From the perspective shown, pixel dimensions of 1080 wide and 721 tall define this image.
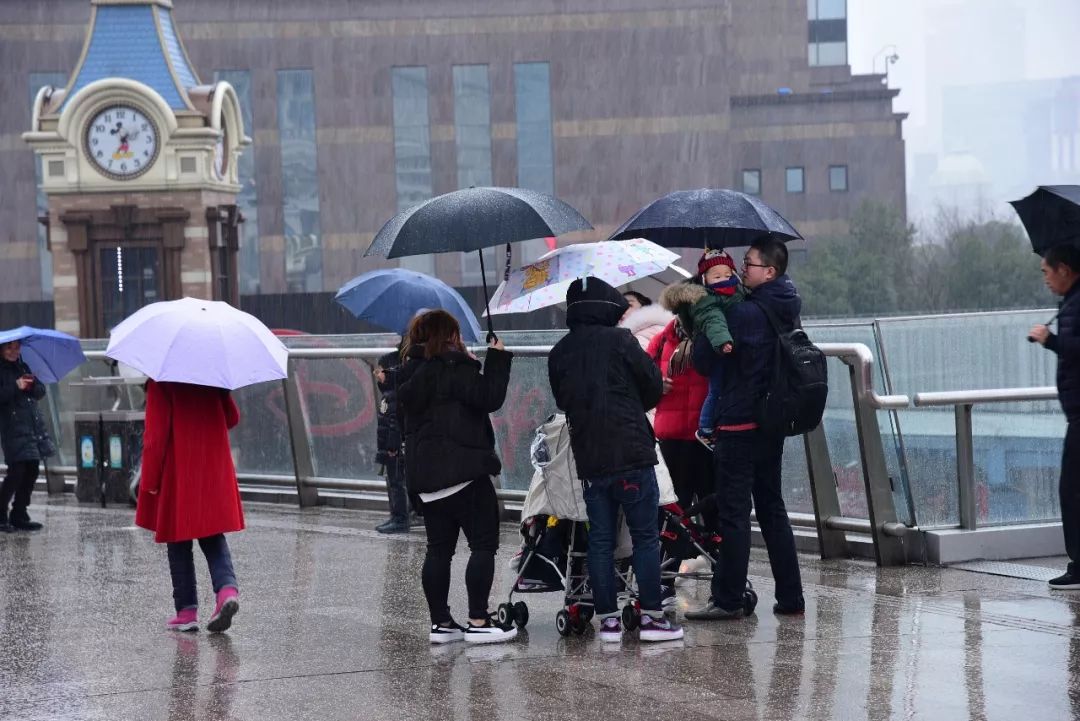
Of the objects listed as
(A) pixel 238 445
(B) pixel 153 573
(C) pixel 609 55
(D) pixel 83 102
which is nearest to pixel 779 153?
(C) pixel 609 55

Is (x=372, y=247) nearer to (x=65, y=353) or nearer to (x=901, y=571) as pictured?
(x=901, y=571)

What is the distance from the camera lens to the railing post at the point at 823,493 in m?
10.1

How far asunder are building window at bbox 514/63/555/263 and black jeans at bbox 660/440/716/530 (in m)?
55.9

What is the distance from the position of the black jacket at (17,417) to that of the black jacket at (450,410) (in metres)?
6.44

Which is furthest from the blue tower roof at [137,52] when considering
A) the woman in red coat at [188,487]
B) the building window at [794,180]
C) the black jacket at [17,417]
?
the building window at [794,180]

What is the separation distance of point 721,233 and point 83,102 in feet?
94.5

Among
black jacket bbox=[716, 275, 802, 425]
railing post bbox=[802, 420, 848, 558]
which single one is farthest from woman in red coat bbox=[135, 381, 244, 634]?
railing post bbox=[802, 420, 848, 558]

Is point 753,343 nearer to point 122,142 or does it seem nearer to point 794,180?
point 122,142

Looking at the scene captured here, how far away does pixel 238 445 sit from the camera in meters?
15.3

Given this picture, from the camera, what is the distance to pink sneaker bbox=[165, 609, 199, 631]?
8.54m

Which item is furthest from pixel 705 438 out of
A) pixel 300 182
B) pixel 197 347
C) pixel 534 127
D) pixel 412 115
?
pixel 300 182

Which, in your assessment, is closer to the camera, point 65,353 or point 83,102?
point 65,353

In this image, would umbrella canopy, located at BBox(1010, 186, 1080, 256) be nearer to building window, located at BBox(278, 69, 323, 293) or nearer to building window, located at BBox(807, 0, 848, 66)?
building window, located at BBox(278, 69, 323, 293)

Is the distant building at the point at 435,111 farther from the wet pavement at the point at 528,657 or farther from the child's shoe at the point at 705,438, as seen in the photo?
the child's shoe at the point at 705,438
